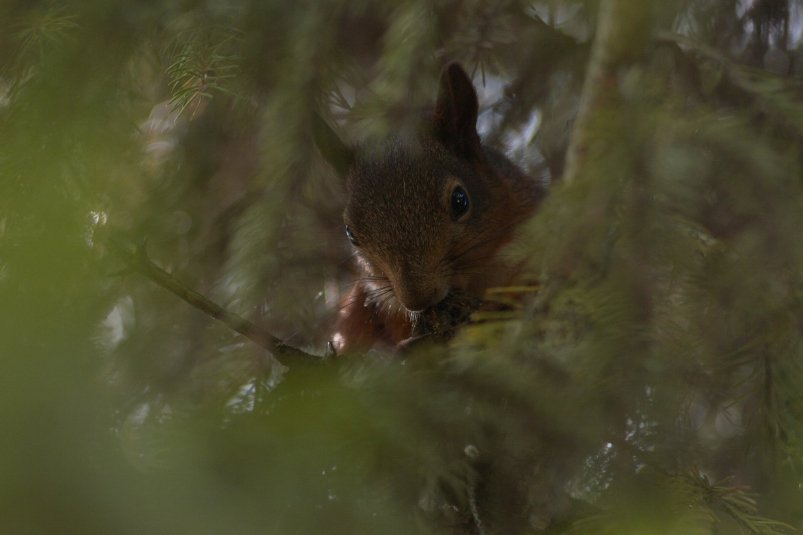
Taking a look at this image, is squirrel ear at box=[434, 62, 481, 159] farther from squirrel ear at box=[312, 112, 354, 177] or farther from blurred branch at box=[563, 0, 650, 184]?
blurred branch at box=[563, 0, 650, 184]

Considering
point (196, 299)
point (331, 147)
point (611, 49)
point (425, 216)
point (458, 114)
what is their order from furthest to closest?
Result: 1. point (458, 114)
2. point (425, 216)
3. point (331, 147)
4. point (611, 49)
5. point (196, 299)

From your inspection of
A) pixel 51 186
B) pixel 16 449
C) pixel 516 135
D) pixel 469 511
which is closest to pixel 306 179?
pixel 469 511

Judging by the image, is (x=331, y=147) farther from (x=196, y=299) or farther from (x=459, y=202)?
(x=196, y=299)

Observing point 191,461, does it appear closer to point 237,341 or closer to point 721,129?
point 721,129

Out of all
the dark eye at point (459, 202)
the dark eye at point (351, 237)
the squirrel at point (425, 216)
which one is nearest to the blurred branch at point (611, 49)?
the squirrel at point (425, 216)

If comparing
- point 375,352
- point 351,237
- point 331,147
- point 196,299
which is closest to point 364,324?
point 351,237

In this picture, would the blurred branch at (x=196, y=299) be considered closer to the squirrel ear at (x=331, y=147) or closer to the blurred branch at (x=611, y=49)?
the blurred branch at (x=611, y=49)

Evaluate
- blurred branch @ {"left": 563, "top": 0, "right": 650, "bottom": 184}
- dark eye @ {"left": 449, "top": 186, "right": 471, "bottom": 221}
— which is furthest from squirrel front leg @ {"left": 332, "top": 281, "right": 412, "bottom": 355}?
blurred branch @ {"left": 563, "top": 0, "right": 650, "bottom": 184}
